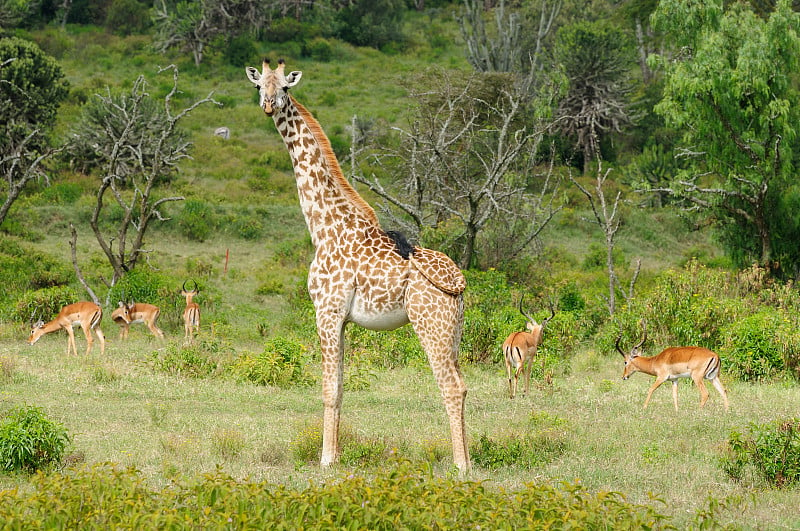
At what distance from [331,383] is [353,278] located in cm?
95

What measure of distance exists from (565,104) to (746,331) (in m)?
26.3

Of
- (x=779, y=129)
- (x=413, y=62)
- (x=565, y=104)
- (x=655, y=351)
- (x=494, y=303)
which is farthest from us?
(x=413, y=62)

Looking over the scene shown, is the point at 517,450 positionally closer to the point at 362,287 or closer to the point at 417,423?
the point at 417,423

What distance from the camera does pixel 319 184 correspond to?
8.54 metres

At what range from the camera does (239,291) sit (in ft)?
70.4

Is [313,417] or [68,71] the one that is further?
[68,71]

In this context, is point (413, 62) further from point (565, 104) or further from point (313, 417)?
point (313, 417)

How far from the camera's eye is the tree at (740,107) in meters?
20.0

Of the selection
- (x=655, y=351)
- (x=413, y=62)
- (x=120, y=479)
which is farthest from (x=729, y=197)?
(x=413, y=62)

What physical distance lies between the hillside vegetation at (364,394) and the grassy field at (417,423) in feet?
0.11

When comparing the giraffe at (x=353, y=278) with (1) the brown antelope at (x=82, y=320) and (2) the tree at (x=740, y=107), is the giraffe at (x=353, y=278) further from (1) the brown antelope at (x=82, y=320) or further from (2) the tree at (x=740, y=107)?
(2) the tree at (x=740, y=107)

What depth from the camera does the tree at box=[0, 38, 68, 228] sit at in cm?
2986

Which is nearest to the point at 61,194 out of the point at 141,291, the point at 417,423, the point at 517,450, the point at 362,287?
the point at 141,291

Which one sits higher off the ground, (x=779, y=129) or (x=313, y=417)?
(x=779, y=129)
